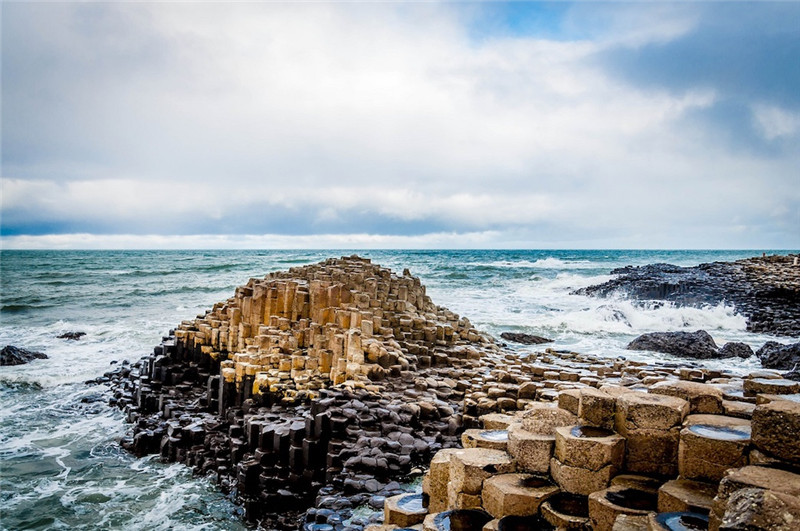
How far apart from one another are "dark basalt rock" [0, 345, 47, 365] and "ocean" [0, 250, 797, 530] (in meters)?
0.42

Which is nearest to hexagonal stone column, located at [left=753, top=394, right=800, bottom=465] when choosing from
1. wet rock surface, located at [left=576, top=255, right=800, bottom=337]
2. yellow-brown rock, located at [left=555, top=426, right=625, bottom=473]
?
yellow-brown rock, located at [left=555, top=426, right=625, bottom=473]

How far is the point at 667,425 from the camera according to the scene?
3.93m

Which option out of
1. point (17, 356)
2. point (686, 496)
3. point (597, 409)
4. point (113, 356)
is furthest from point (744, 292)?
point (17, 356)

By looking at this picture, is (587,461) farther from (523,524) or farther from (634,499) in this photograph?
(523,524)

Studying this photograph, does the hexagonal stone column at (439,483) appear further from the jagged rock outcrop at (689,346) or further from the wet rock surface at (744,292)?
the wet rock surface at (744,292)

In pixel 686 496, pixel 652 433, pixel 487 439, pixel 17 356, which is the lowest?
pixel 17 356

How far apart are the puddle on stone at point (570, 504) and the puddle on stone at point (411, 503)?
1406 mm

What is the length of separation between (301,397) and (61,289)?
34.3 meters

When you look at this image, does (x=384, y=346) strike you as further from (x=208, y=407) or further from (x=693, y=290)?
(x=693, y=290)

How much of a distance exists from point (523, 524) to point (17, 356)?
55.8ft

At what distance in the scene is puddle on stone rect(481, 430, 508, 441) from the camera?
16.3 feet

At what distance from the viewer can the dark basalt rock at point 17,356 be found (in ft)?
49.0

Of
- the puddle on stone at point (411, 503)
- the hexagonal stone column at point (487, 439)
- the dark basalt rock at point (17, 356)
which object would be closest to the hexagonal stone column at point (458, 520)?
the puddle on stone at point (411, 503)

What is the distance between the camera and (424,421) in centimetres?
812
